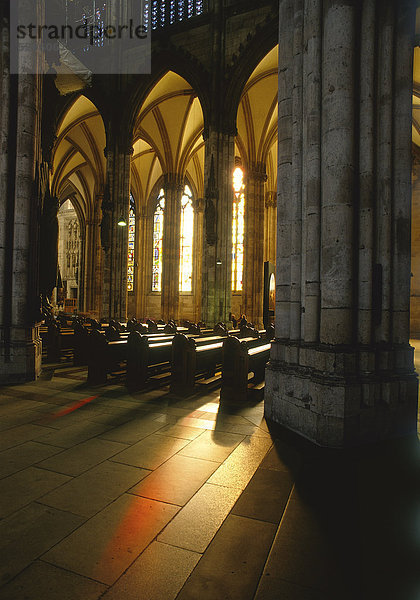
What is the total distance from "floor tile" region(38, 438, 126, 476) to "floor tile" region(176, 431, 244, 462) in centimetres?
73

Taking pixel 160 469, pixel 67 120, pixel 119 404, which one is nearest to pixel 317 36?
pixel 160 469

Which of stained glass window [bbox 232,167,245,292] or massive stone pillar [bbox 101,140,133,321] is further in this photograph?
stained glass window [bbox 232,167,245,292]

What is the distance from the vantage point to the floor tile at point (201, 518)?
7.51 ft

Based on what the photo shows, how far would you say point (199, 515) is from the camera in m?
2.59

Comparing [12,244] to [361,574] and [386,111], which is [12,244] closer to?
[386,111]

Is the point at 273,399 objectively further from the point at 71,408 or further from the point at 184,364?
the point at 71,408

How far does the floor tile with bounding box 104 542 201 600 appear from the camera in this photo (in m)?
1.84

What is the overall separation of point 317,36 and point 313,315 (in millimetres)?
3360

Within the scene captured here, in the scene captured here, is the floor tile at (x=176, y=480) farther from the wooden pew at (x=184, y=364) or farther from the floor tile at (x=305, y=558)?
the wooden pew at (x=184, y=364)

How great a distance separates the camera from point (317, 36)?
14.9ft

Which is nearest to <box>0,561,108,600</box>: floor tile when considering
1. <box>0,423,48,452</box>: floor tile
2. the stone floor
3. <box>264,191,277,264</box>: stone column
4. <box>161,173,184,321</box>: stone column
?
the stone floor

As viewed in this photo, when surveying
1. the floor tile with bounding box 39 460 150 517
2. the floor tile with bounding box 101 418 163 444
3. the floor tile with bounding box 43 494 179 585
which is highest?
the floor tile with bounding box 43 494 179 585

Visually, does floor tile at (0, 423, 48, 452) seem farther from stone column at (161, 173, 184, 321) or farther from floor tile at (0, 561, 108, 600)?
→ stone column at (161, 173, 184, 321)

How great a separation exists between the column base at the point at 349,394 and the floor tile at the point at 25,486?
258 centimetres
